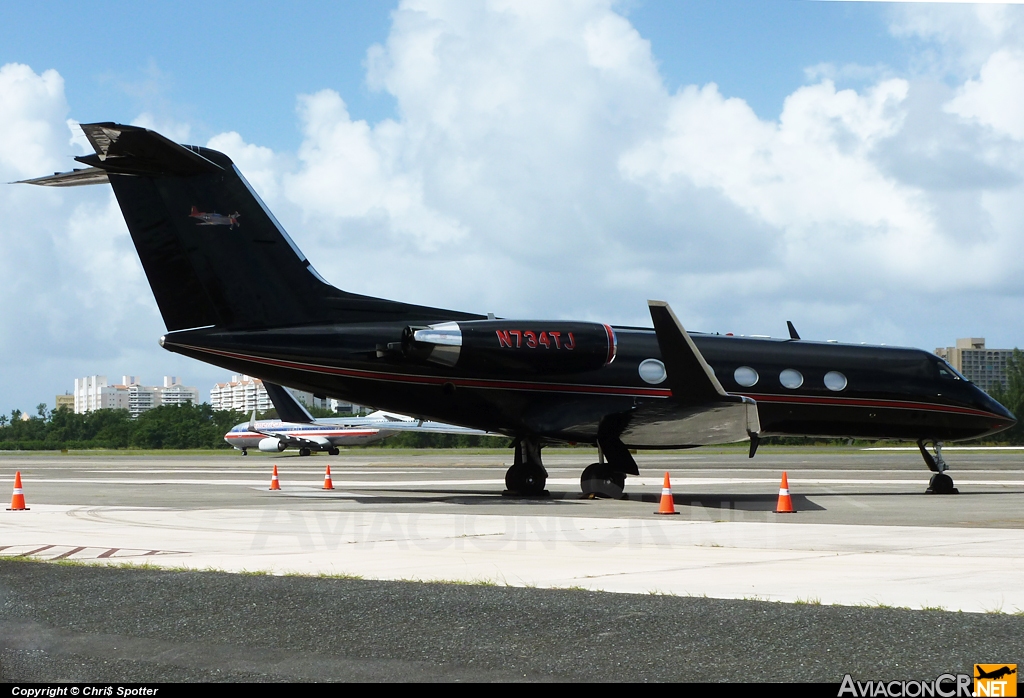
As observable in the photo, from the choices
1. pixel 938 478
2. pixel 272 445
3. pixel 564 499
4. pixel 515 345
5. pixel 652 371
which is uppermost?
pixel 515 345

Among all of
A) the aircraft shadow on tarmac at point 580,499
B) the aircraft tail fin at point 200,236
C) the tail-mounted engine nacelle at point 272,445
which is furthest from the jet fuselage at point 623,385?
the tail-mounted engine nacelle at point 272,445

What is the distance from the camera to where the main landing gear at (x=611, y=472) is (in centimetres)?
2023

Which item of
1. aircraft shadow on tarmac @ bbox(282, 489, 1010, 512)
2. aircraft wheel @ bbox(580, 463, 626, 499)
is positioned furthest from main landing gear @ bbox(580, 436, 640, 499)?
aircraft shadow on tarmac @ bbox(282, 489, 1010, 512)

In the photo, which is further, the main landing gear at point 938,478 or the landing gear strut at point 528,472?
the main landing gear at point 938,478

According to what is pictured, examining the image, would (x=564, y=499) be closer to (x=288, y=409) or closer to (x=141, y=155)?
(x=141, y=155)

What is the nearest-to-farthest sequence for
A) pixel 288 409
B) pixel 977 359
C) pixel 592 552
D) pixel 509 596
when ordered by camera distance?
pixel 509 596, pixel 592 552, pixel 288 409, pixel 977 359

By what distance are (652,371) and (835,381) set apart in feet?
13.5

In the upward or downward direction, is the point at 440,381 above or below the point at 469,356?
below

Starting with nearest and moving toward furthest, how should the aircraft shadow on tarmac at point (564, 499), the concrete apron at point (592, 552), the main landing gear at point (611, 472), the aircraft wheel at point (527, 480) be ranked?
the concrete apron at point (592, 552), the aircraft shadow on tarmac at point (564, 499), the main landing gear at point (611, 472), the aircraft wheel at point (527, 480)

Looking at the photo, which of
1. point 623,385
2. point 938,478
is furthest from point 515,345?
point 938,478

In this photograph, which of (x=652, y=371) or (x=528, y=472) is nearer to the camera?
(x=652, y=371)

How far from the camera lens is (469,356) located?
63.0 ft

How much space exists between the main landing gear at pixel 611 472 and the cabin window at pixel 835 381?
472cm

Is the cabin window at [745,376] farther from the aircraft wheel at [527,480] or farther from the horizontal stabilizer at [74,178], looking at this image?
the horizontal stabilizer at [74,178]
